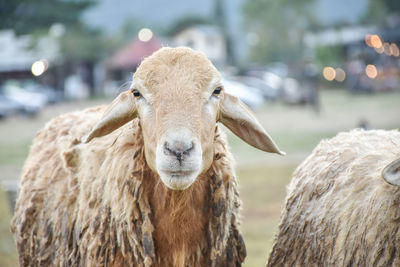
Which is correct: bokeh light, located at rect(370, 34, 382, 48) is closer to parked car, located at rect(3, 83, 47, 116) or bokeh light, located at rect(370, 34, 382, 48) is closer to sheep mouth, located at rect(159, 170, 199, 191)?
parked car, located at rect(3, 83, 47, 116)

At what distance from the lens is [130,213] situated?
12.5 ft

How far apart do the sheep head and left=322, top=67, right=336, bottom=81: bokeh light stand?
41.0 meters

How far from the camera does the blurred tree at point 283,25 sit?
215ft

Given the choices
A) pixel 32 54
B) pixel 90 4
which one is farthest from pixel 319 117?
pixel 32 54

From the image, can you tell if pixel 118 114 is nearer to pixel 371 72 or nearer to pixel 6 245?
pixel 6 245

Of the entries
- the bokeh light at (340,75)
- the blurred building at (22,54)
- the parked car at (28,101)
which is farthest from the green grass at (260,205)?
the bokeh light at (340,75)

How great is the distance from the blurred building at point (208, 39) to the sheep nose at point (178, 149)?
5631 centimetres

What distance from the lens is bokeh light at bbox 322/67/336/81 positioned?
1719 inches

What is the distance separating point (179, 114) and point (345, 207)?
5.04 ft

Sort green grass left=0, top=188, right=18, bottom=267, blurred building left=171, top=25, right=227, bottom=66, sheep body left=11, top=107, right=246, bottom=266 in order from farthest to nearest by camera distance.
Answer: blurred building left=171, top=25, right=227, bottom=66 → green grass left=0, top=188, right=18, bottom=267 → sheep body left=11, top=107, right=246, bottom=266

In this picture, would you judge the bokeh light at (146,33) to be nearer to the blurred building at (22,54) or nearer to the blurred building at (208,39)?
the blurred building at (22,54)

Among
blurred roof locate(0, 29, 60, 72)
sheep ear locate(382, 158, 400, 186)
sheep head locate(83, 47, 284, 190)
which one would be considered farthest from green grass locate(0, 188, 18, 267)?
blurred roof locate(0, 29, 60, 72)

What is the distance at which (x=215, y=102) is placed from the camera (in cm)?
373

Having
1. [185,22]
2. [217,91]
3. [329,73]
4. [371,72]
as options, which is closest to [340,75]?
[329,73]
